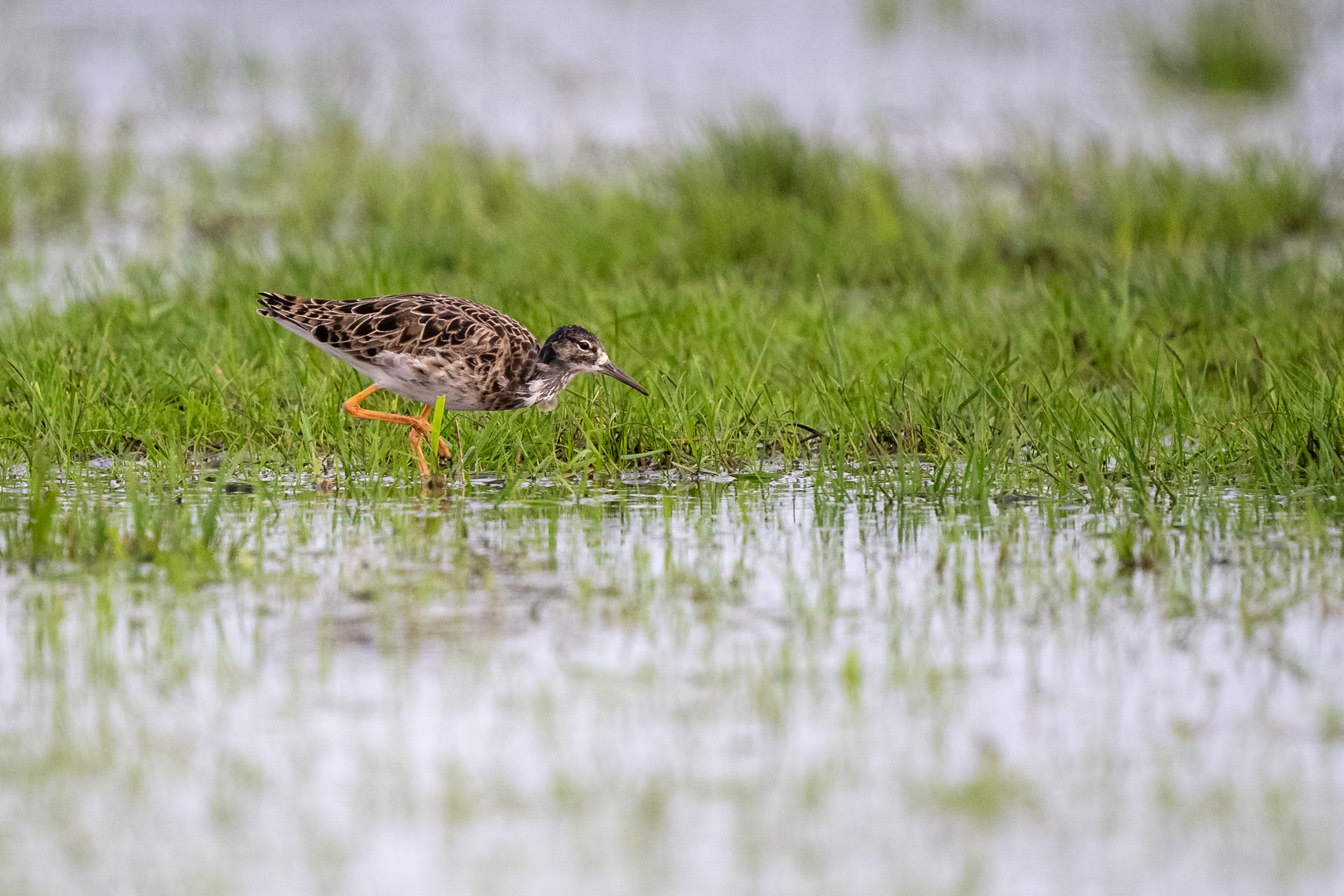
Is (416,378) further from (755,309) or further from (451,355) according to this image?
(755,309)

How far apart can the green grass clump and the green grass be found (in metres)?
5.65

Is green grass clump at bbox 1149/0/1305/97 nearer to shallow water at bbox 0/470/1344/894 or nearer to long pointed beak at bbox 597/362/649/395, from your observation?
long pointed beak at bbox 597/362/649/395

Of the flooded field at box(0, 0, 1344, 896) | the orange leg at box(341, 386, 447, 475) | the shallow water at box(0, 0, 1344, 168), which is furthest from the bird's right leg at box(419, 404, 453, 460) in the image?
the shallow water at box(0, 0, 1344, 168)

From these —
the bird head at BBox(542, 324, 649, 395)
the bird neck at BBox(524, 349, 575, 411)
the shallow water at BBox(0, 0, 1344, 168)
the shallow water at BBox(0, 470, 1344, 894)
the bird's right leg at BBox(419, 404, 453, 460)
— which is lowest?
the shallow water at BBox(0, 470, 1344, 894)

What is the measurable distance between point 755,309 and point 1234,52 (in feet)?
38.7

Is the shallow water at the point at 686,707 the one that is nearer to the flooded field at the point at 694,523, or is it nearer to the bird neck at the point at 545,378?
the flooded field at the point at 694,523

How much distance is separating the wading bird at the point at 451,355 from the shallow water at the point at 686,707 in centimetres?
148

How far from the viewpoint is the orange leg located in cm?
803

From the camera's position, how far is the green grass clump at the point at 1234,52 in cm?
2042

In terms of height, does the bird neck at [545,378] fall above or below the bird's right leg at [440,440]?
above

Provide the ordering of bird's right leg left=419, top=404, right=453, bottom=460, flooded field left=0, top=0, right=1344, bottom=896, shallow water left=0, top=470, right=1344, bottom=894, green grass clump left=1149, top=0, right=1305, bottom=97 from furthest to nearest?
green grass clump left=1149, top=0, right=1305, bottom=97 < bird's right leg left=419, top=404, right=453, bottom=460 < flooded field left=0, top=0, right=1344, bottom=896 < shallow water left=0, top=470, right=1344, bottom=894

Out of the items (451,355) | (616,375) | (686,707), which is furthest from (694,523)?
(686,707)

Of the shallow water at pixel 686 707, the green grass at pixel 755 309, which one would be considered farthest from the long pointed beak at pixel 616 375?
the shallow water at pixel 686 707

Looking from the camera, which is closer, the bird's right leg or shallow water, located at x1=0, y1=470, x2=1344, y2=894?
shallow water, located at x1=0, y1=470, x2=1344, y2=894
